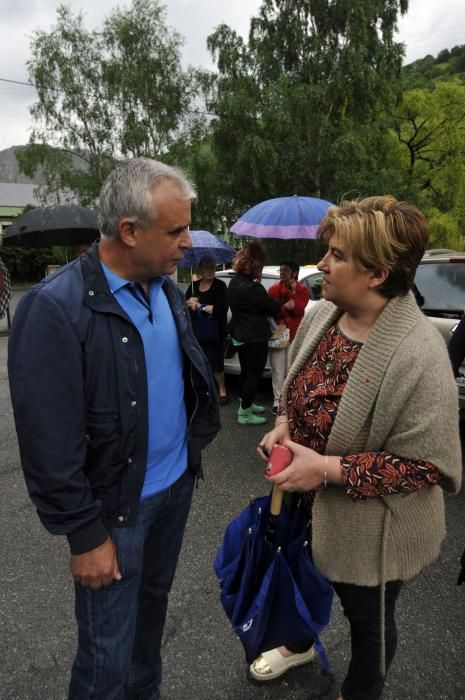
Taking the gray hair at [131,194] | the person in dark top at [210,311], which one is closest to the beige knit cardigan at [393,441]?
the gray hair at [131,194]

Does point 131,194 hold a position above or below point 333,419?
above

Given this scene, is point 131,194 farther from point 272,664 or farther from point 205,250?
point 205,250

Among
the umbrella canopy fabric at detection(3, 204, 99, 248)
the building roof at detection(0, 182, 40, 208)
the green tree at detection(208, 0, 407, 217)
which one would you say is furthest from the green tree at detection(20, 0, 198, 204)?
the building roof at detection(0, 182, 40, 208)

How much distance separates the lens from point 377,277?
1429 mm

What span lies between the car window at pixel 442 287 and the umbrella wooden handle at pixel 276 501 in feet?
11.3

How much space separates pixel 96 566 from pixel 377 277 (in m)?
1.08

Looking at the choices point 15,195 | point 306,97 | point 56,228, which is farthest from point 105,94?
point 15,195

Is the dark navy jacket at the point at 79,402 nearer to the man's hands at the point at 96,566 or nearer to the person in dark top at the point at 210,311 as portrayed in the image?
the man's hands at the point at 96,566

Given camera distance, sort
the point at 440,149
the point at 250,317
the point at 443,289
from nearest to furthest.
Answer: the point at 443,289 < the point at 250,317 < the point at 440,149

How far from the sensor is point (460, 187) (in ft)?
76.0

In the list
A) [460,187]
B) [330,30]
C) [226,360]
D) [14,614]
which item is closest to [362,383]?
[14,614]

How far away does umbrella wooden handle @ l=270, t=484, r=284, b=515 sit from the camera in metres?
1.63

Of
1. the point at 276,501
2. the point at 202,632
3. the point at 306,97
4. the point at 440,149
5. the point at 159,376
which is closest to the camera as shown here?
the point at 159,376

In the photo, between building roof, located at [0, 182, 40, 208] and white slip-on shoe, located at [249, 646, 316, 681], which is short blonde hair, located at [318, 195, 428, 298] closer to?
white slip-on shoe, located at [249, 646, 316, 681]
